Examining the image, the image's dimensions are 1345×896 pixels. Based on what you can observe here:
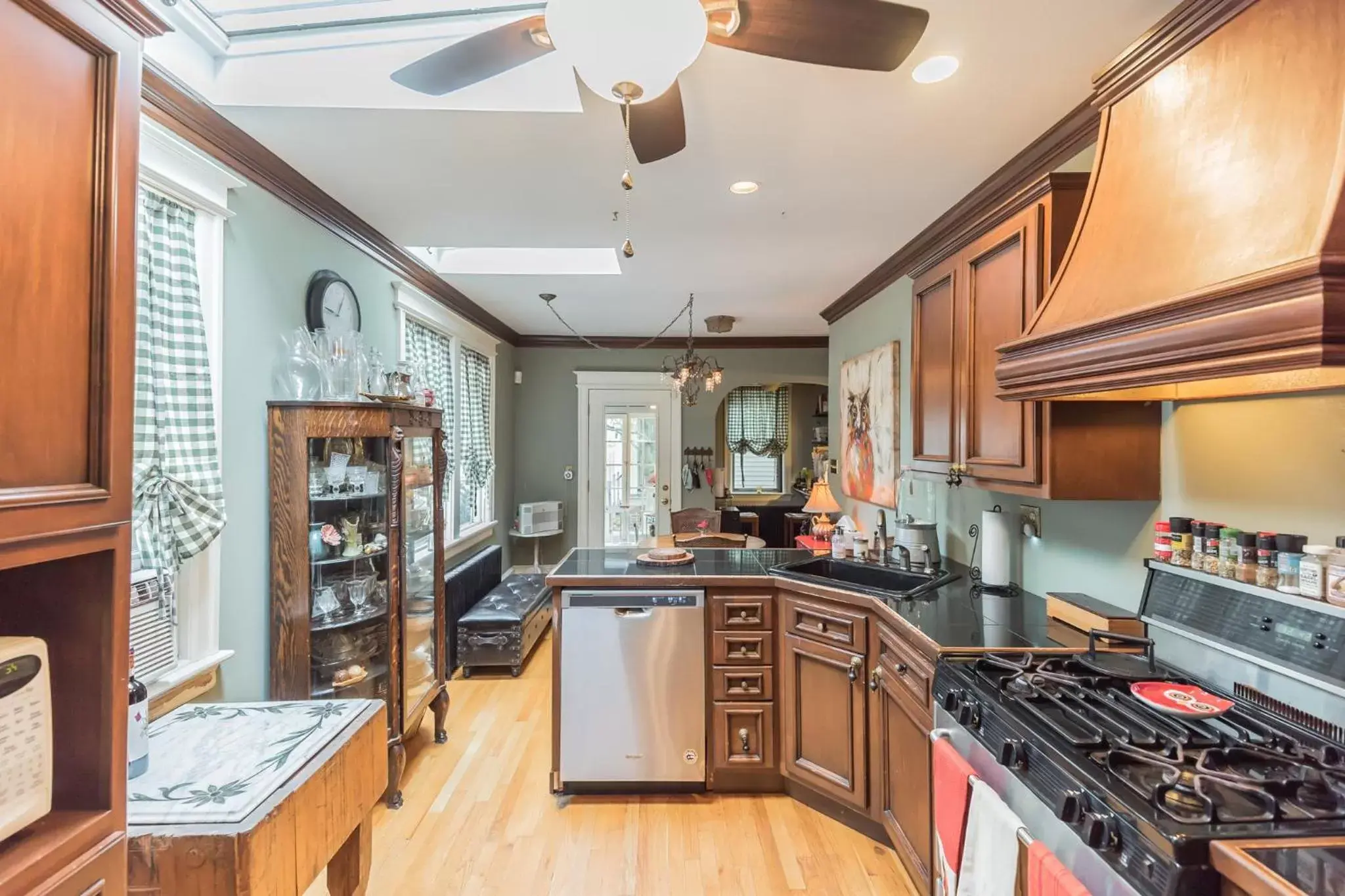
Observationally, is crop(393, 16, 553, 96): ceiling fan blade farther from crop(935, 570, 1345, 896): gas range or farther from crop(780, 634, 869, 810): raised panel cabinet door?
crop(780, 634, 869, 810): raised panel cabinet door

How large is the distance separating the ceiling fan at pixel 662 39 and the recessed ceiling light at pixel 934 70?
1.50ft

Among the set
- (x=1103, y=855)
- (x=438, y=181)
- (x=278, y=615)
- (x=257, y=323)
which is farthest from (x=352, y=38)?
(x=1103, y=855)

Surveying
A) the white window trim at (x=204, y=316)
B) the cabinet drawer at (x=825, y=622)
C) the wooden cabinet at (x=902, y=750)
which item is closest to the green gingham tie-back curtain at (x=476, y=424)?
the white window trim at (x=204, y=316)

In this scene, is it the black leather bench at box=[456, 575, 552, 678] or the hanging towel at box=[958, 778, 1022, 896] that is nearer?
the hanging towel at box=[958, 778, 1022, 896]

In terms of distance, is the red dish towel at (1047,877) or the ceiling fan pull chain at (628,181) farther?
the ceiling fan pull chain at (628,181)

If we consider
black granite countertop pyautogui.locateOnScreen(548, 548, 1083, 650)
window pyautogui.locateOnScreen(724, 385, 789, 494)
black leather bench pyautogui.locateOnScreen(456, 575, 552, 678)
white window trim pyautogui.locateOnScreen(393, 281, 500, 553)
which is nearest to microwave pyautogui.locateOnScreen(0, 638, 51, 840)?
black granite countertop pyautogui.locateOnScreen(548, 548, 1083, 650)

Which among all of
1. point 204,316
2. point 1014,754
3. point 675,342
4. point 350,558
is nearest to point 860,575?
point 1014,754

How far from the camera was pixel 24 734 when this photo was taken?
818mm

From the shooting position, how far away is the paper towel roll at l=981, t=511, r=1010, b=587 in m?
2.38

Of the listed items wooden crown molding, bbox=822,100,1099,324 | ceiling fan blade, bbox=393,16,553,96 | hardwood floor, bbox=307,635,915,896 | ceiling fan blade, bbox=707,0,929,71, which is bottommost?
hardwood floor, bbox=307,635,915,896

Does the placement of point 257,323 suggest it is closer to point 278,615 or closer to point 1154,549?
point 278,615

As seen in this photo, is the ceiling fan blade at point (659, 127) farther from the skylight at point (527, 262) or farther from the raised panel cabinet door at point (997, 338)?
the skylight at point (527, 262)

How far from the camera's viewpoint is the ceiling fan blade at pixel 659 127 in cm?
151

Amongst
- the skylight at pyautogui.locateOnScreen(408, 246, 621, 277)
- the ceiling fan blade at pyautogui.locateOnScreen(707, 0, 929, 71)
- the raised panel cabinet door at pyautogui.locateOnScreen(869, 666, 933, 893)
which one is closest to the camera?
the ceiling fan blade at pyautogui.locateOnScreen(707, 0, 929, 71)
